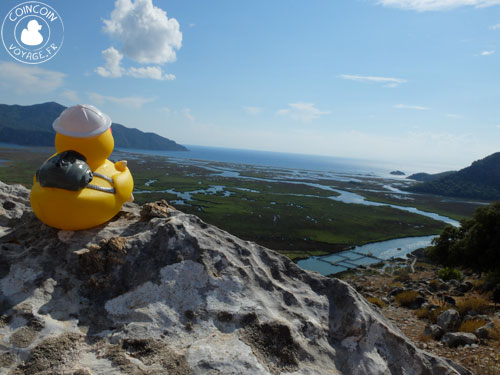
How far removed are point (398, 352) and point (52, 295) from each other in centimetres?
525

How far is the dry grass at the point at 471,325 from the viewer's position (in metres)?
8.78

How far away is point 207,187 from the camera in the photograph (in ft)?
286

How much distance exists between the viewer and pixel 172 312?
4.23 meters

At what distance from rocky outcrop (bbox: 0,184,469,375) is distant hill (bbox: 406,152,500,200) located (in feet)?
446

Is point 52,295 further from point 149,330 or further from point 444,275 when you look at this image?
point 444,275

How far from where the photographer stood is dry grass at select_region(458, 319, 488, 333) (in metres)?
8.78

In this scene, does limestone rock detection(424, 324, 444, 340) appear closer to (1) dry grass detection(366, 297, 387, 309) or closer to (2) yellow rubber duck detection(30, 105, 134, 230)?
(1) dry grass detection(366, 297, 387, 309)

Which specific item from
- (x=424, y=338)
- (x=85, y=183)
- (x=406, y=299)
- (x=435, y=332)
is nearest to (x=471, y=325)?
(x=435, y=332)

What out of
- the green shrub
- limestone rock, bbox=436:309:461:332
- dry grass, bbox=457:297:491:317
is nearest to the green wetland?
the green shrub

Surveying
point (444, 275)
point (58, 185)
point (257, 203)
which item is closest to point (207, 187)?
point (257, 203)

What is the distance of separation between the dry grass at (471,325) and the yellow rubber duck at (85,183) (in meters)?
9.92

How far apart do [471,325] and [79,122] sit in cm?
1138

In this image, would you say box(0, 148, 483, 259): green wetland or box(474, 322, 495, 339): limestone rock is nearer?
box(474, 322, 495, 339): limestone rock

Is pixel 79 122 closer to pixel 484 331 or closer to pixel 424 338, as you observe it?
pixel 424 338
